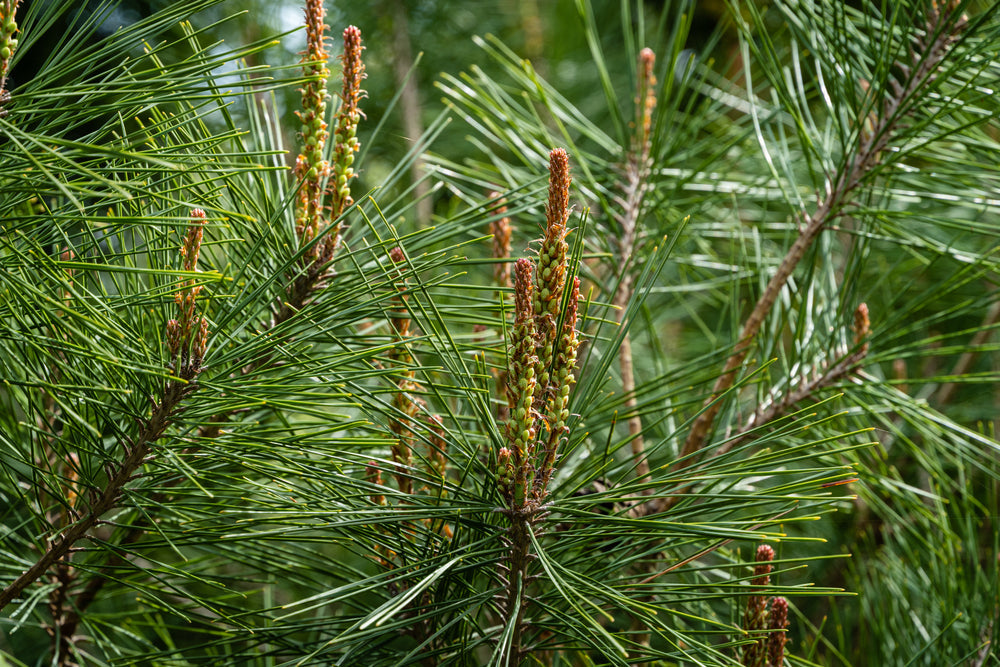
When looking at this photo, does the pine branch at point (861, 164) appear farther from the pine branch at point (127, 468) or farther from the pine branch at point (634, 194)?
the pine branch at point (127, 468)

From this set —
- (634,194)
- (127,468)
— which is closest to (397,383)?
(127,468)

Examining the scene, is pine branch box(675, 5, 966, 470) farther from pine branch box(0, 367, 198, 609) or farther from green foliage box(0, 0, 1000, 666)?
pine branch box(0, 367, 198, 609)

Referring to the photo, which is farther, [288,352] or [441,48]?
[441,48]

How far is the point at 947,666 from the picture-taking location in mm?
688

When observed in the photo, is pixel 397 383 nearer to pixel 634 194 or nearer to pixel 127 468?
pixel 127 468

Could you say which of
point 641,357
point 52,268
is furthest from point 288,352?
point 641,357

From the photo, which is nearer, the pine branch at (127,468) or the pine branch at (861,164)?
the pine branch at (127,468)

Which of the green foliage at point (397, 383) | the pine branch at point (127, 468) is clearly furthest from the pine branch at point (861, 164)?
the pine branch at point (127, 468)

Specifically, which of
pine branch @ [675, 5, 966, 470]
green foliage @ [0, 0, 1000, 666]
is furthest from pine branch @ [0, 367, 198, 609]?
pine branch @ [675, 5, 966, 470]

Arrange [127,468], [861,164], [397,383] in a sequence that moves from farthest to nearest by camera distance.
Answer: [861,164], [397,383], [127,468]

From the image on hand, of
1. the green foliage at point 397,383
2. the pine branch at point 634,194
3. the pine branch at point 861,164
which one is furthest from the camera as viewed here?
the pine branch at point 634,194

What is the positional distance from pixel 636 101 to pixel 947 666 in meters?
0.60

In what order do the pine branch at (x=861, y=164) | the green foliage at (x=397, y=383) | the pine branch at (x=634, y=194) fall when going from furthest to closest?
the pine branch at (x=634, y=194), the pine branch at (x=861, y=164), the green foliage at (x=397, y=383)

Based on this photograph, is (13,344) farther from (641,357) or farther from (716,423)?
(641,357)
